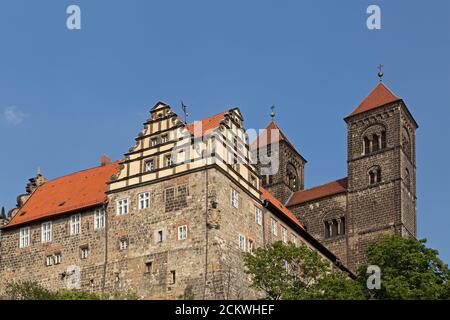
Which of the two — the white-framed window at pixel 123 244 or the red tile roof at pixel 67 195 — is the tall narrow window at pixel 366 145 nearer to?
the red tile roof at pixel 67 195

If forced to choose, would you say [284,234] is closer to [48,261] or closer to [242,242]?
[242,242]

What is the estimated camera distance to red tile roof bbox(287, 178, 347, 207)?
274ft

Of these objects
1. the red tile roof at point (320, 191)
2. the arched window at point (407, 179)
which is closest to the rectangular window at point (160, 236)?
the red tile roof at point (320, 191)

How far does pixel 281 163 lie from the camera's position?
89.9 metres

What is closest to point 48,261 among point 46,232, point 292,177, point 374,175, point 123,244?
point 46,232

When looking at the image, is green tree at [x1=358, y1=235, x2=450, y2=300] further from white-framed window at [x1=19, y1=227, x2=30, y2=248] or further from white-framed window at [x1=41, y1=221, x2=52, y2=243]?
white-framed window at [x1=19, y1=227, x2=30, y2=248]

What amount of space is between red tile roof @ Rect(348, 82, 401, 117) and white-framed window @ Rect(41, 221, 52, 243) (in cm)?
3258

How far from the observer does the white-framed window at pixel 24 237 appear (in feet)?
201

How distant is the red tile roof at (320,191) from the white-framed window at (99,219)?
28381 mm

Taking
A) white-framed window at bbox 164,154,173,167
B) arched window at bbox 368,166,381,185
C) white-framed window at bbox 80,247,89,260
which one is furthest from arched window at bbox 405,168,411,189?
white-framed window at bbox 80,247,89,260

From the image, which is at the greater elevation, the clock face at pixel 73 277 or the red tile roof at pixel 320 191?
the red tile roof at pixel 320 191
